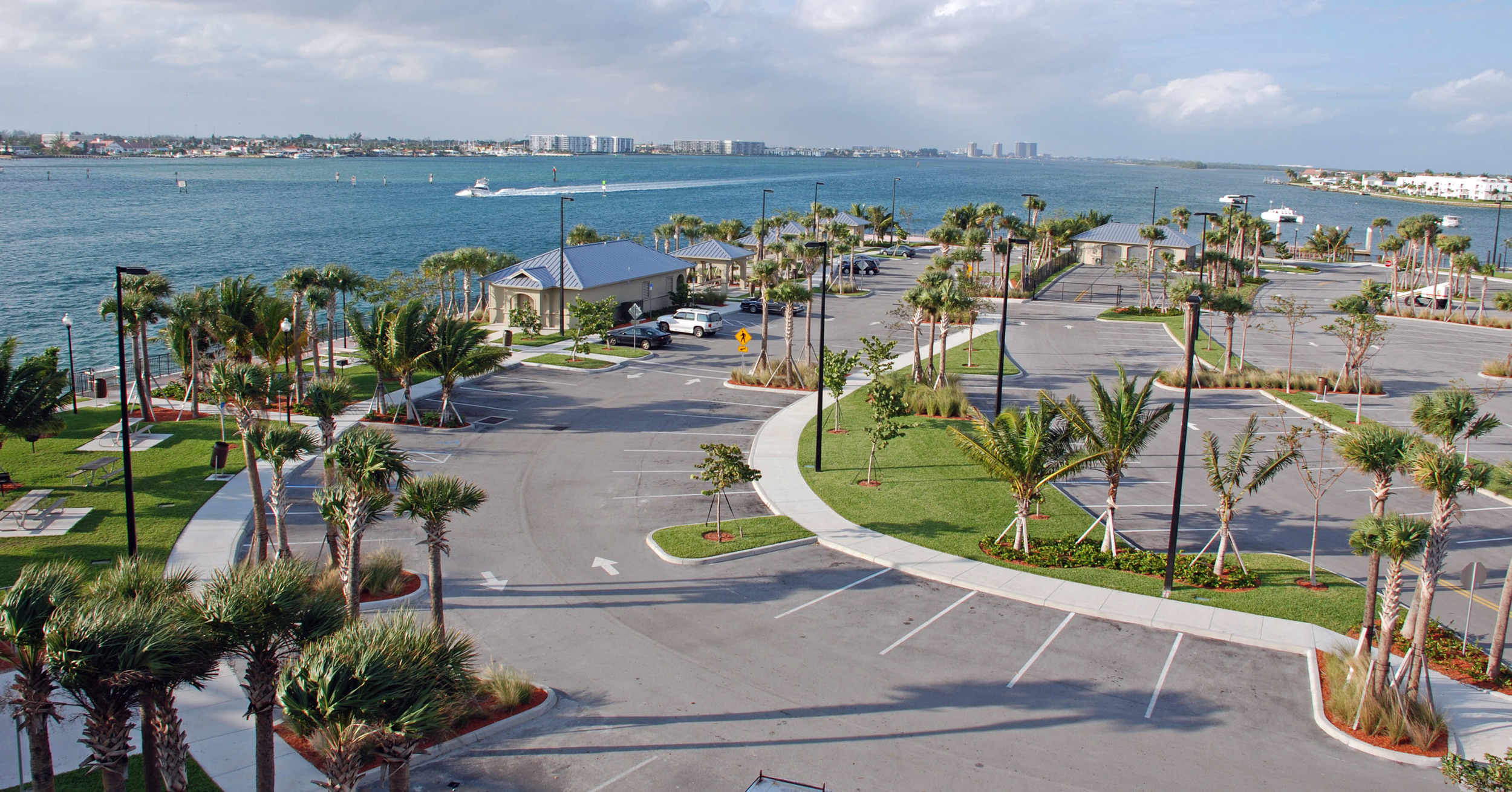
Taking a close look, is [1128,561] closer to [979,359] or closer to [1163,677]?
[1163,677]

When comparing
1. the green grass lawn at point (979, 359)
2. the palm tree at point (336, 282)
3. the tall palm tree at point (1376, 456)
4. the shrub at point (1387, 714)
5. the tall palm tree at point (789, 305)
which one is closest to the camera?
the shrub at point (1387, 714)

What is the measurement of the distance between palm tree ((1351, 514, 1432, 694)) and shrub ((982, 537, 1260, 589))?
15.7ft

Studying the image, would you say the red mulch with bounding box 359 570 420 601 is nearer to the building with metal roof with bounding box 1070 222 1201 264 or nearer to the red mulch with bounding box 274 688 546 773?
the red mulch with bounding box 274 688 546 773

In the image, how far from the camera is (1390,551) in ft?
50.2

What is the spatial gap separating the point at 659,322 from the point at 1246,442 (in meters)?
33.5

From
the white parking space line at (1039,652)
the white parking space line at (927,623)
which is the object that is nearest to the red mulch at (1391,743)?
the white parking space line at (1039,652)

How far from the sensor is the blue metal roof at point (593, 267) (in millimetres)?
49438

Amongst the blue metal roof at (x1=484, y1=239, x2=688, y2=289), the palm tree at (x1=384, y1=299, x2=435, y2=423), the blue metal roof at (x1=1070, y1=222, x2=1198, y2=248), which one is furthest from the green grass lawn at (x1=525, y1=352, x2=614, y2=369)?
the blue metal roof at (x1=1070, y1=222, x2=1198, y2=248)

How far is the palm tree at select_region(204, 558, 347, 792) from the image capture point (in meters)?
10.5

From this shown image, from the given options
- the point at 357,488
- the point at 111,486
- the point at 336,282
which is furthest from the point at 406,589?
the point at 336,282

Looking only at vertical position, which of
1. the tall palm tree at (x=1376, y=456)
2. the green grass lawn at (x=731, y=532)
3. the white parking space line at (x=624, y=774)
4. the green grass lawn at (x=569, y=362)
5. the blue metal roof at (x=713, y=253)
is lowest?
the white parking space line at (x=624, y=774)

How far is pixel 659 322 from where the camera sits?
50219 millimetres

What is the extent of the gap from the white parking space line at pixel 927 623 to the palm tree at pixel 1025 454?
2722mm

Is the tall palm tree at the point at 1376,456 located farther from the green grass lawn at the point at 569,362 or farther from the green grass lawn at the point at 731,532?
the green grass lawn at the point at 569,362
